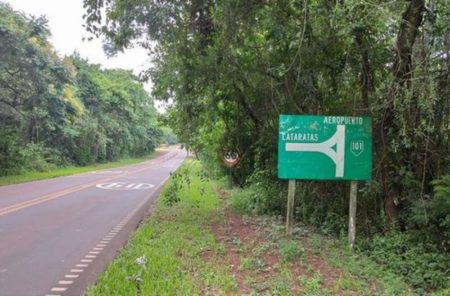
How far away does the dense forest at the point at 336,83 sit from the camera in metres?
6.47

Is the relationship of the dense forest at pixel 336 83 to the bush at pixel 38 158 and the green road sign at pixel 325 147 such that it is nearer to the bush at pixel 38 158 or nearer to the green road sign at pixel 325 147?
the green road sign at pixel 325 147

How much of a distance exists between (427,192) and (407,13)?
2755mm

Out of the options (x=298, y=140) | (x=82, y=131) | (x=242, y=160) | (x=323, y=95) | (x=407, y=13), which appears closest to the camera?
(x=407, y=13)

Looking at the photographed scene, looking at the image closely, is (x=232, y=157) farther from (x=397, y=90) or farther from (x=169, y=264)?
(x=169, y=264)

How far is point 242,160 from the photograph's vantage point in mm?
14672

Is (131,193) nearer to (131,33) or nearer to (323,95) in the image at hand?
(131,33)

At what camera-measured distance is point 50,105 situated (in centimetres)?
2759

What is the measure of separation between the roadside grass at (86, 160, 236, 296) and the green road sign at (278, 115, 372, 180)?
1879mm

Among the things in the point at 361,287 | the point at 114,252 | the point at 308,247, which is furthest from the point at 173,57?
the point at 361,287

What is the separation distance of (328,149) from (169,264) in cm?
313

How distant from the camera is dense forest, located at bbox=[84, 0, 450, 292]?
647cm

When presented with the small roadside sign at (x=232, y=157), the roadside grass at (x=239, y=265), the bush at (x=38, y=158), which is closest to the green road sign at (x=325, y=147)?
the roadside grass at (x=239, y=265)

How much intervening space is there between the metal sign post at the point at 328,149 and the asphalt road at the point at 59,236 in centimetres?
338

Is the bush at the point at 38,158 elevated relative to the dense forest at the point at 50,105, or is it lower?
lower
